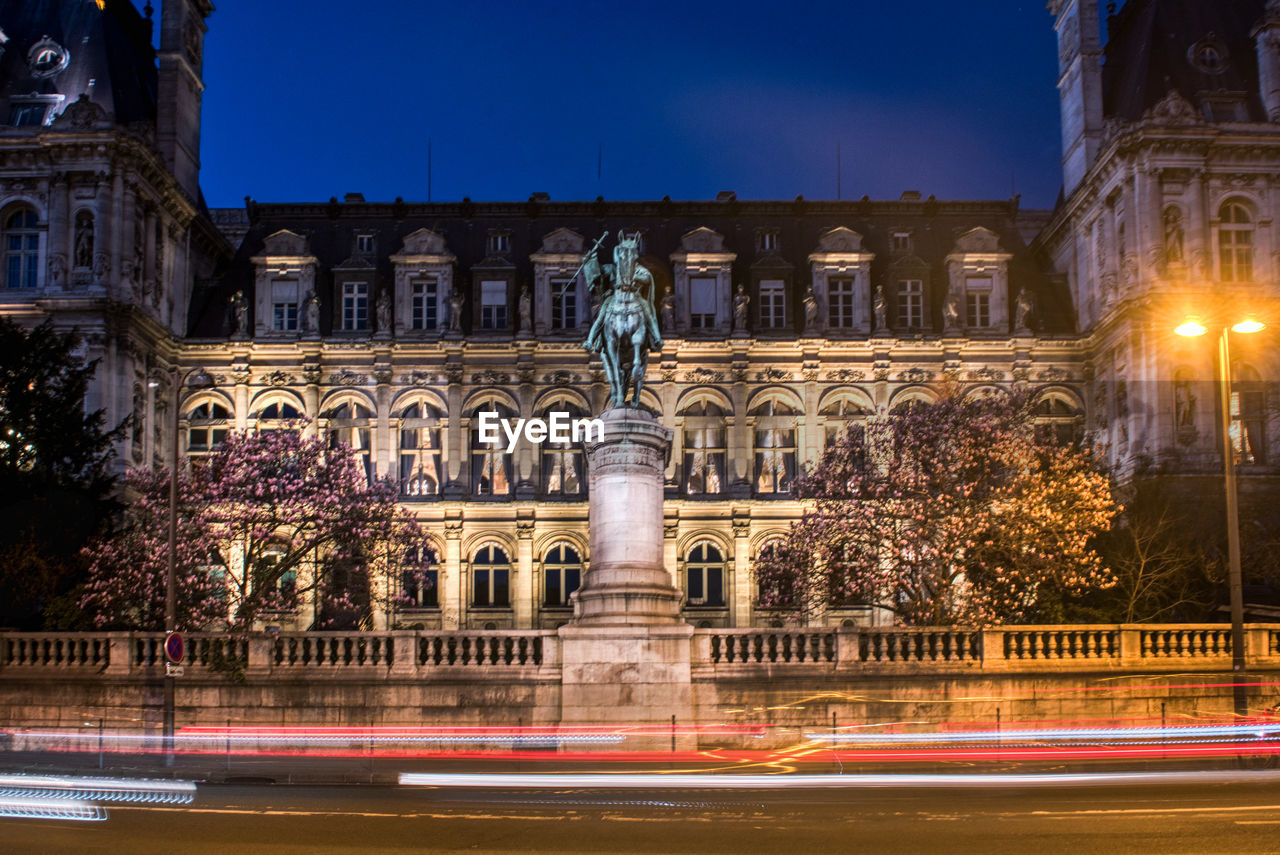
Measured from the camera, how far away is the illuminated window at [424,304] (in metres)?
56.2

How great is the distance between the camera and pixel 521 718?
90.0 feet

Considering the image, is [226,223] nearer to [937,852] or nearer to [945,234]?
[945,234]

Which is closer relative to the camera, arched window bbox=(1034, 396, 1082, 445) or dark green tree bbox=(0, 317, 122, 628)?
dark green tree bbox=(0, 317, 122, 628)

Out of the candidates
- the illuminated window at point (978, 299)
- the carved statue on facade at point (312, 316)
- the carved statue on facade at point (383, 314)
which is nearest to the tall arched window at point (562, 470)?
the carved statue on facade at point (383, 314)

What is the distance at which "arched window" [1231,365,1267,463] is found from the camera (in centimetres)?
5038

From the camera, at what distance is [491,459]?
54.0 m

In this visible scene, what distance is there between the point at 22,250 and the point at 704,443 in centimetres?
2645

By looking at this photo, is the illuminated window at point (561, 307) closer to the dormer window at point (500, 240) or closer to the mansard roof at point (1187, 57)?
the dormer window at point (500, 240)

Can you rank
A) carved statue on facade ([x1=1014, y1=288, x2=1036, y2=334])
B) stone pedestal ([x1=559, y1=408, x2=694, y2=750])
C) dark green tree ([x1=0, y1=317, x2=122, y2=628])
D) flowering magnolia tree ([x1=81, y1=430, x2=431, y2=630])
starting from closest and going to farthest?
stone pedestal ([x1=559, y1=408, x2=694, y2=750]) < dark green tree ([x1=0, y1=317, x2=122, y2=628]) < flowering magnolia tree ([x1=81, y1=430, x2=431, y2=630]) < carved statue on facade ([x1=1014, y1=288, x2=1036, y2=334])

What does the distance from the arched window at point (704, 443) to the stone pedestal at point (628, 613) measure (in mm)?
25447

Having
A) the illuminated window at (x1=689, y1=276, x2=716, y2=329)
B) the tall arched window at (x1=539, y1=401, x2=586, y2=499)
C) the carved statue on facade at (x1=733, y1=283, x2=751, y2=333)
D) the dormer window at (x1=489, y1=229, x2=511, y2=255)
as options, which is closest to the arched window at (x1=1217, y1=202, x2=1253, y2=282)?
the carved statue on facade at (x1=733, y1=283, x2=751, y2=333)

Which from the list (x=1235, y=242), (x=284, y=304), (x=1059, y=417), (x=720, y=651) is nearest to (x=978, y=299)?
(x=1059, y=417)

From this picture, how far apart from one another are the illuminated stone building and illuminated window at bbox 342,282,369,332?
0.14 m

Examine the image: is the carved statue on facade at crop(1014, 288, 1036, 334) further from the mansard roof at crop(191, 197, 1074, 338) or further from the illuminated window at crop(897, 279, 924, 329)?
the illuminated window at crop(897, 279, 924, 329)
